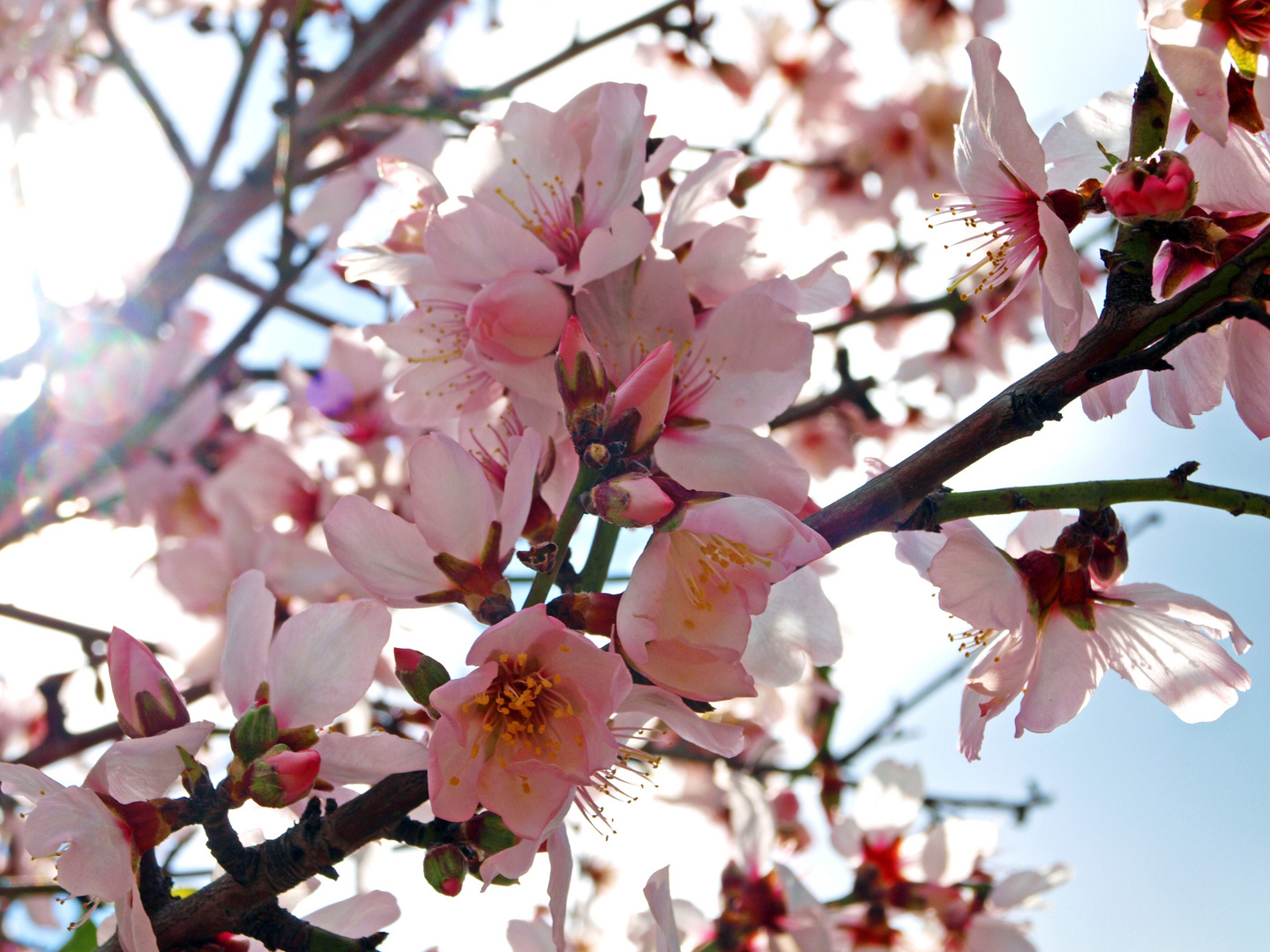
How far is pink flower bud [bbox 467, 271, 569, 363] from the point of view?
2.88ft

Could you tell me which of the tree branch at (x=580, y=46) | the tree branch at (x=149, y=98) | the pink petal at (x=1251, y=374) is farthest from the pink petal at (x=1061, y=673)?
the tree branch at (x=149, y=98)

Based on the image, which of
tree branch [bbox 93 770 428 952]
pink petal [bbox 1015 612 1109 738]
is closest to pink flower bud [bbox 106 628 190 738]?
tree branch [bbox 93 770 428 952]

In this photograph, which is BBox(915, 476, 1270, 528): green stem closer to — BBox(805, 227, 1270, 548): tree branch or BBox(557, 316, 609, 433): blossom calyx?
BBox(805, 227, 1270, 548): tree branch

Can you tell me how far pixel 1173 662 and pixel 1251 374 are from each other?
0.98 ft

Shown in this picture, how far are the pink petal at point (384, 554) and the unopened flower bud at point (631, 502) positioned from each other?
21 centimetres

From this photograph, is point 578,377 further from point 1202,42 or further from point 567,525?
point 1202,42

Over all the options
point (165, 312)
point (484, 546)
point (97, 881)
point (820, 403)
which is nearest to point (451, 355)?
point (484, 546)

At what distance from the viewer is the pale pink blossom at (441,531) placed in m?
0.81

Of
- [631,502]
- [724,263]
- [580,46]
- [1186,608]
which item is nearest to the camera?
[631,502]

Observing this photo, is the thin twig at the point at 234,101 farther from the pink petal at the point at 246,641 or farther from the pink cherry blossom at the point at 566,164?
the pink petal at the point at 246,641

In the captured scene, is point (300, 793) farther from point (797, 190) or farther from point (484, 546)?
point (797, 190)

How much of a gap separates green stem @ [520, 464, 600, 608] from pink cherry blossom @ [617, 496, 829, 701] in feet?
0.34

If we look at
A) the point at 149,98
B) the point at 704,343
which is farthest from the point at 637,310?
the point at 149,98

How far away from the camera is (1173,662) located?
934mm
